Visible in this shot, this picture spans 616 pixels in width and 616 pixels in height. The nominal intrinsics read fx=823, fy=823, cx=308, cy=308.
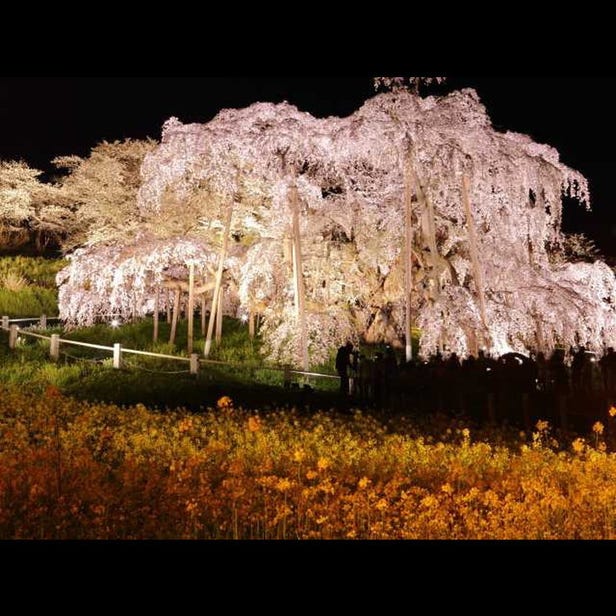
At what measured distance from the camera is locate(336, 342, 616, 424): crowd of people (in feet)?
40.1

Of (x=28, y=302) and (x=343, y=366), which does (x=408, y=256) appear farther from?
(x=28, y=302)

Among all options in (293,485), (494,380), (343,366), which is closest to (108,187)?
(343,366)

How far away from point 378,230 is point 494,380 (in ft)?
39.2

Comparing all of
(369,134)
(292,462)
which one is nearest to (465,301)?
(369,134)

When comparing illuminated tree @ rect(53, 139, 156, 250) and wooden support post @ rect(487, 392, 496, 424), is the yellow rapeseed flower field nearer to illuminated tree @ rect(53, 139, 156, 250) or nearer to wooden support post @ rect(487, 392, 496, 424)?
wooden support post @ rect(487, 392, 496, 424)

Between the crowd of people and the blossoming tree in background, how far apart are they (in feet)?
12.5

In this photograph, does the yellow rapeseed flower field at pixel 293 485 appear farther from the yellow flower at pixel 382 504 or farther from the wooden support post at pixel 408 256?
the wooden support post at pixel 408 256

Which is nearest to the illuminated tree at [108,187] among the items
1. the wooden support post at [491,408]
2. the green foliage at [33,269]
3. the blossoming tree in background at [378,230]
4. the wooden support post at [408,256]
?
the green foliage at [33,269]

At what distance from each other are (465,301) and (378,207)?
5.31 m

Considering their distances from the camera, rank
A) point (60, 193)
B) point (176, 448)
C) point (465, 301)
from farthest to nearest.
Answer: point (60, 193) < point (465, 301) < point (176, 448)

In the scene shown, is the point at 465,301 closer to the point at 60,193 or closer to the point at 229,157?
the point at 229,157

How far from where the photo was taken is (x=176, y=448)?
9.59m

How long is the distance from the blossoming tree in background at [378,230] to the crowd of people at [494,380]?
3.82m
